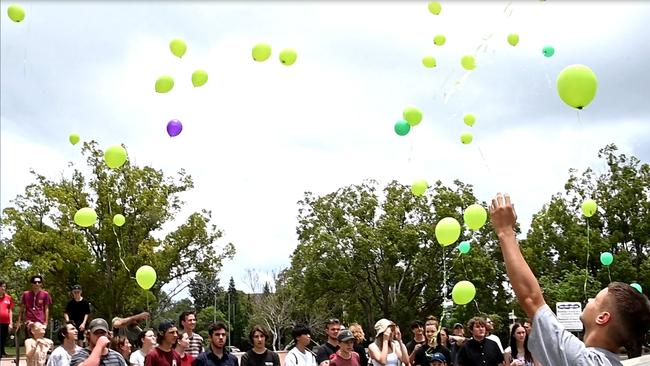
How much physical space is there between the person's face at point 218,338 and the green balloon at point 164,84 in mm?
2584

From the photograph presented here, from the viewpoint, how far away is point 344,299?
34656 millimetres

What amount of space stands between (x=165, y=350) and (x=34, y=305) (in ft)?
12.0

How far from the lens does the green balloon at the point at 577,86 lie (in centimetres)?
337

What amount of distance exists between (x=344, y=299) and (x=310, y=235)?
4088 millimetres

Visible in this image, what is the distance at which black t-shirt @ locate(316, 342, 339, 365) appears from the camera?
26.2 ft

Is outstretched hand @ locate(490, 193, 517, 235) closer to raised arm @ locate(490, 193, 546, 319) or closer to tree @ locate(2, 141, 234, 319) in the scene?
raised arm @ locate(490, 193, 546, 319)

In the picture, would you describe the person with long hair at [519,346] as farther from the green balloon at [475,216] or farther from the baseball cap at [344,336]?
the green balloon at [475,216]

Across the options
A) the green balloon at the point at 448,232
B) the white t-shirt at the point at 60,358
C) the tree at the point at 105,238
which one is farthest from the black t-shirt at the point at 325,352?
the tree at the point at 105,238

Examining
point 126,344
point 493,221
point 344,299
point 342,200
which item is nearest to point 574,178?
point 342,200

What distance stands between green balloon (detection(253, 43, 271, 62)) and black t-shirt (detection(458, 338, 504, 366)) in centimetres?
415

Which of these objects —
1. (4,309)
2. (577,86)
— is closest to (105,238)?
(4,309)

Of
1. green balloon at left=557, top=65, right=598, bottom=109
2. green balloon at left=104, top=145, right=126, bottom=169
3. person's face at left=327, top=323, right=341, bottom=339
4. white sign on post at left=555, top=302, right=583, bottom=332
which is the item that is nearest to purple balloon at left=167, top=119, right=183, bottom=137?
green balloon at left=104, top=145, right=126, bottom=169

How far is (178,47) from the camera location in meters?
6.91

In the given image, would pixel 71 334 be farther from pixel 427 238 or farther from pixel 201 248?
pixel 427 238
